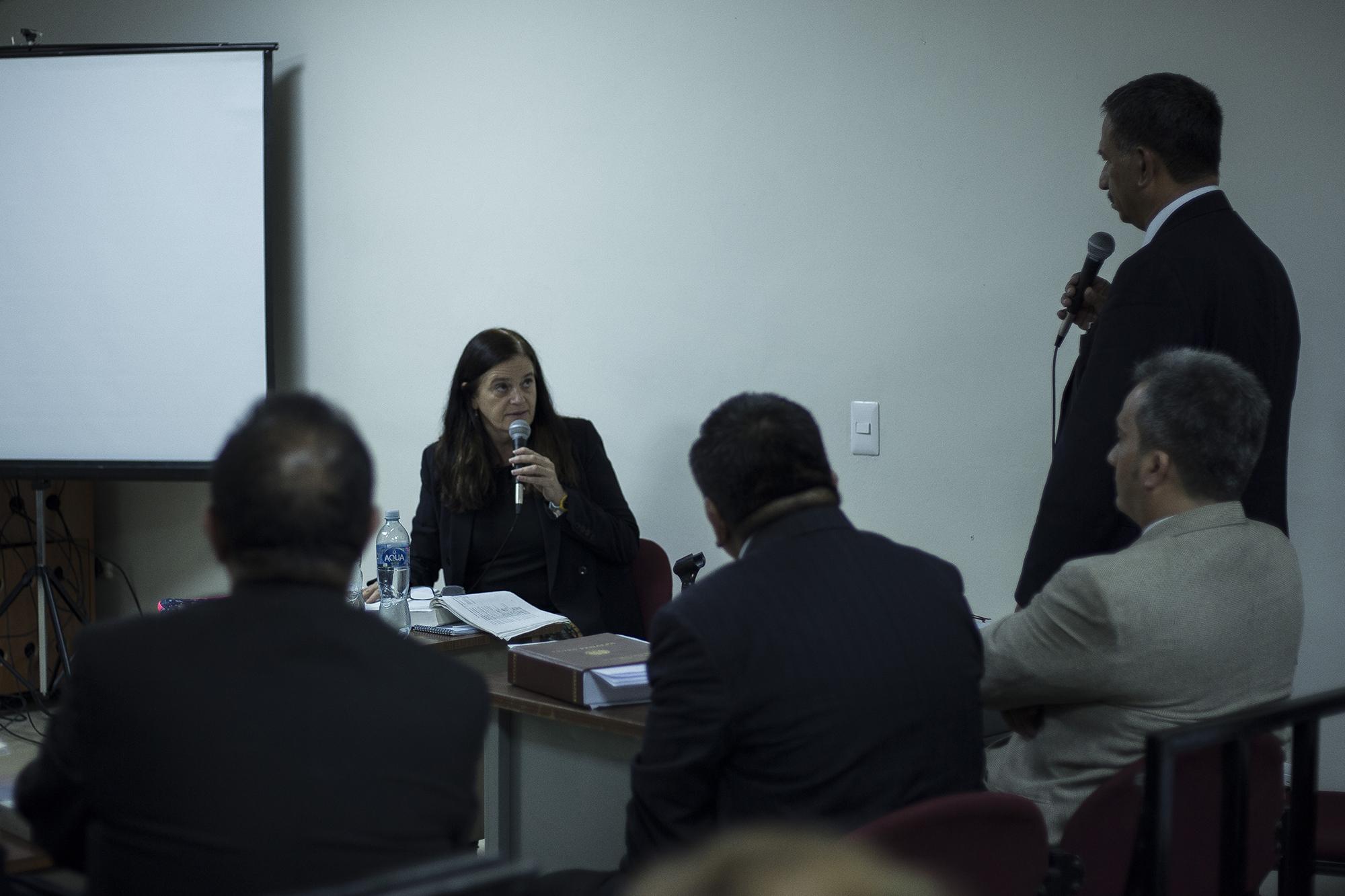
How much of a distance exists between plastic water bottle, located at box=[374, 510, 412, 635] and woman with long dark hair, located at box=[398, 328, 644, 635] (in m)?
0.27

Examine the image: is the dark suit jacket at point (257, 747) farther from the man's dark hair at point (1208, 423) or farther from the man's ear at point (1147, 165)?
the man's ear at point (1147, 165)

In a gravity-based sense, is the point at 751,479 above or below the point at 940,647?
above

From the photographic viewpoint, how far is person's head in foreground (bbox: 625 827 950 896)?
0.55 metres

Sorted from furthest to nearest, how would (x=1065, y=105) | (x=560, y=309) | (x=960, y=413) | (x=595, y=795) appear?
(x=560, y=309) → (x=960, y=413) → (x=1065, y=105) → (x=595, y=795)

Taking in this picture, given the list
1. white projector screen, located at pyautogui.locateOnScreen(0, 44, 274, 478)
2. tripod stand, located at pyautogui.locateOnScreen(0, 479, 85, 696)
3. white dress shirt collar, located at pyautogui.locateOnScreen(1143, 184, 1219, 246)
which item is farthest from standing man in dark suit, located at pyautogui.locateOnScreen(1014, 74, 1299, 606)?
tripod stand, located at pyautogui.locateOnScreen(0, 479, 85, 696)

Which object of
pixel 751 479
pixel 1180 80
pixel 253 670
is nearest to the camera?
pixel 253 670

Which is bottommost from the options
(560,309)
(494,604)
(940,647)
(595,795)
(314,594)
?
(595,795)

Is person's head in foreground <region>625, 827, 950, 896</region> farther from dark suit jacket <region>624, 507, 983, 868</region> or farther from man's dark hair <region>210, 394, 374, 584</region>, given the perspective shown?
dark suit jacket <region>624, 507, 983, 868</region>

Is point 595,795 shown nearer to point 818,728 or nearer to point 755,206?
point 818,728

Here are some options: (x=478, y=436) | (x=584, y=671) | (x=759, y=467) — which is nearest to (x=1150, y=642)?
(x=759, y=467)

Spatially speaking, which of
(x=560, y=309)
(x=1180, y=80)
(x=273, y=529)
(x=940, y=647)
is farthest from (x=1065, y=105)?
(x=273, y=529)

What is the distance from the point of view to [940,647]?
1554 mm

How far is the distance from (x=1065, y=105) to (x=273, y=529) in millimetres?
2432

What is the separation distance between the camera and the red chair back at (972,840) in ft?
4.32
